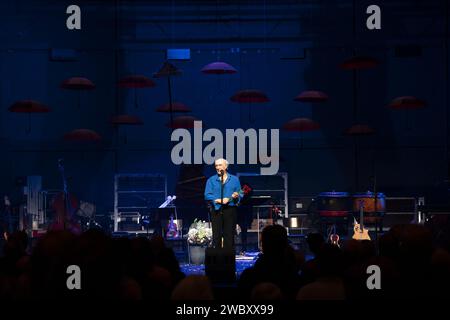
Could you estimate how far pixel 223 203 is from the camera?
516 inches

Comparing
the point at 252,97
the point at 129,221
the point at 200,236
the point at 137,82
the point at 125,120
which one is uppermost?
the point at 137,82

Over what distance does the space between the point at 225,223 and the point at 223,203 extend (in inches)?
14.6

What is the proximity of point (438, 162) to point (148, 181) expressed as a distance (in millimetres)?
7351

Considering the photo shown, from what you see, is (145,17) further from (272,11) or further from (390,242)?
(390,242)

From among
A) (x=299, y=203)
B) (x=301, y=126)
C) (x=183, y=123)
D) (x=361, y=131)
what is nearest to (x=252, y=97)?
(x=301, y=126)

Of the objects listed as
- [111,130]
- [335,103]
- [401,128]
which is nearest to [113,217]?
[111,130]

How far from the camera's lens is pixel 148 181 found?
1986cm

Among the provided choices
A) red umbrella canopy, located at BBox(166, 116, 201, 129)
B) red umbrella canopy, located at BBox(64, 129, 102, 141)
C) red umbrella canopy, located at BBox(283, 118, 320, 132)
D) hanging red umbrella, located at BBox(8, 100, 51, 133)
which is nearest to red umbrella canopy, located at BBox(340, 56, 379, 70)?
red umbrella canopy, located at BBox(283, 118, 320, 132)

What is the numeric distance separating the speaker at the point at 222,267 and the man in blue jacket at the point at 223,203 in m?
5.12

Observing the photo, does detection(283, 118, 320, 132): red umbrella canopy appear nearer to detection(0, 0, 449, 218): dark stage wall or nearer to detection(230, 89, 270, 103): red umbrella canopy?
detection(230, 89, 270, 103): red umbrella canopy

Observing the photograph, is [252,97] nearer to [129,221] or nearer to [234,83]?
[234,83]

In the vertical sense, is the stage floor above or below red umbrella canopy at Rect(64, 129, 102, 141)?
below

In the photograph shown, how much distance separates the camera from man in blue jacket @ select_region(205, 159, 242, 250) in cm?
1299

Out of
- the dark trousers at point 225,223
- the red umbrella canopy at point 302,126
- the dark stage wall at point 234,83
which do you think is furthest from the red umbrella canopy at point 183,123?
the dark trousers at point 225,223
